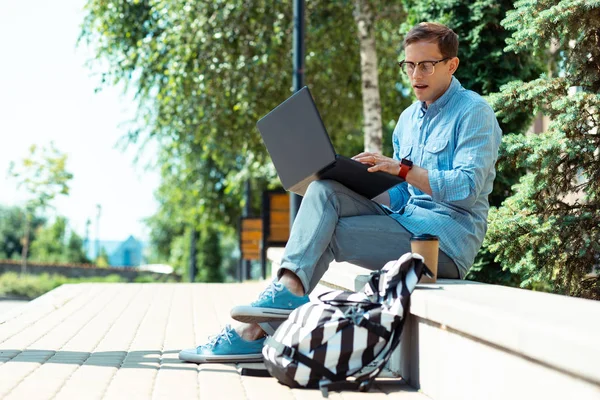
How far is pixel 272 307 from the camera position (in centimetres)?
439

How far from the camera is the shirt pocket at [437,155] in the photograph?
4.65 m

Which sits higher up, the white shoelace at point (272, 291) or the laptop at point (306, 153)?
the laptop at point (306, 153)

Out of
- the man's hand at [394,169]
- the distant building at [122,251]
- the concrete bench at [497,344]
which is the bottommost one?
the concrete bench at [497,344]

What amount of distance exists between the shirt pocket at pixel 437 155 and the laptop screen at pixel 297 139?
560 millimetres

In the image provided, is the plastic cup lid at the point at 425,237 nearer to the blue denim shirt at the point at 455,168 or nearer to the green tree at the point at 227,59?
the blue denim shirt at the point at 455,168

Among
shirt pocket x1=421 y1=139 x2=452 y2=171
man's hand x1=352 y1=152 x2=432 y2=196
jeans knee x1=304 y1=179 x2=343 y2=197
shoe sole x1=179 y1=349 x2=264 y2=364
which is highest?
shirt pocket x1=421 y1=139 x2=452 y2=171

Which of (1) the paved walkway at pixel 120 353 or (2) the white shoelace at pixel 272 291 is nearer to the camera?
(1) the paved walkway at pixel 120 353

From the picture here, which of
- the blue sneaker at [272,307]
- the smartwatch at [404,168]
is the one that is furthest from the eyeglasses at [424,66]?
the blue sneaker at [272,307]

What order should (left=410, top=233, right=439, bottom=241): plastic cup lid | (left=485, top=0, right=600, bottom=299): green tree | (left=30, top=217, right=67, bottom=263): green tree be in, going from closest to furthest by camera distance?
(left=410, top=233, right=439, bottom=241): plastic cup lid < (left=485, top=0, right=600, bottom=299): green tree < (left=30, top=217, right=67, bottom=263): green tree

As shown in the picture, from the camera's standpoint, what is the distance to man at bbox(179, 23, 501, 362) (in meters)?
4.40

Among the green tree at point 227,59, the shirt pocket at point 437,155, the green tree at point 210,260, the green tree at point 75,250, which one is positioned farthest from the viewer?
the green tree at point 75,250

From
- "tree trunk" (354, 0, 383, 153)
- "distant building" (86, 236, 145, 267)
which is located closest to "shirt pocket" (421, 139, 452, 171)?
"tree trunk" (354, 0, 383, 153)

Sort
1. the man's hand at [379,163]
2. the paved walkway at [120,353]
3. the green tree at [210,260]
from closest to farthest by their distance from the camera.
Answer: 1. the paved walkway at [120,353]
2. the man's hand at [379,163]
3. the green tree at [210,260]

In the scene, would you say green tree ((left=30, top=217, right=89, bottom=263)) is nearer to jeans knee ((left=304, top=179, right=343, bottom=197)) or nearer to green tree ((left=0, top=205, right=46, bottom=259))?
green tree ((left=0, top=205, right=46, bottom=259))
